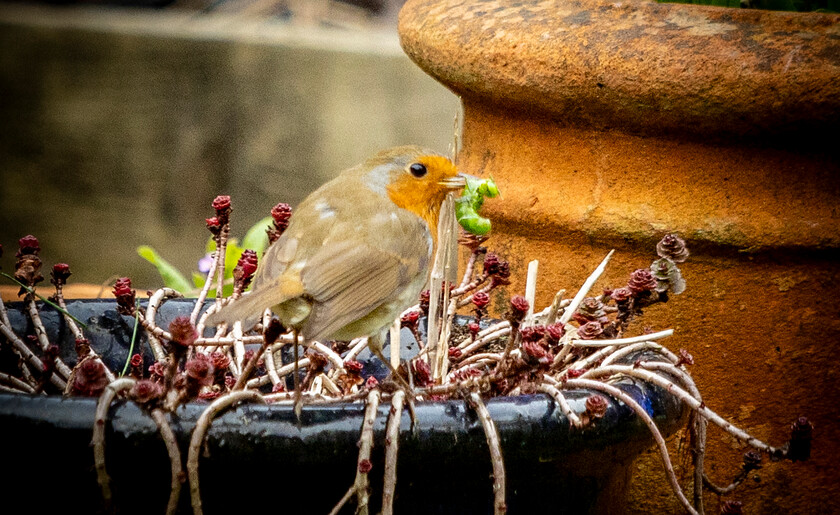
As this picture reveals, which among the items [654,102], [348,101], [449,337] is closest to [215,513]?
[449,337]

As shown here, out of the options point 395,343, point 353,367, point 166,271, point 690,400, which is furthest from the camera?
point 166,271

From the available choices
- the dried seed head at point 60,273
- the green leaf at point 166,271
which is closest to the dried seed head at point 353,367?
the dried seed head at point 60,273

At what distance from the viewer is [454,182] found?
169cm

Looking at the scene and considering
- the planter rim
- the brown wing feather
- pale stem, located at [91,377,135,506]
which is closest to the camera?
pale stem, located at [91,377,135,506]

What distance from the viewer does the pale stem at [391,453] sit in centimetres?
118

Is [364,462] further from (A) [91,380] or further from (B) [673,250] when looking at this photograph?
(B) [673,250]

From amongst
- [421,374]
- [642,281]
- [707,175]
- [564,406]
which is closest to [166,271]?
[421,374]

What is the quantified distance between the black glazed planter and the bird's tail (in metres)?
0.19

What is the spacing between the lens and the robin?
4.71 ft

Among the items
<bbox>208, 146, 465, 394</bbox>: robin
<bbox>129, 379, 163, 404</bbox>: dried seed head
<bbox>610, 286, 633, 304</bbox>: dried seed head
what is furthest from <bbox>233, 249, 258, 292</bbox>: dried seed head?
<bbox>610, 286, 633, 304</bbox>: dried seed head

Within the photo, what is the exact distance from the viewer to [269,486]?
119cm

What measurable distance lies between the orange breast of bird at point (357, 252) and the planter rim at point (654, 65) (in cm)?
34

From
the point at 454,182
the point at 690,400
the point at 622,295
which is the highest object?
the point at 454,182

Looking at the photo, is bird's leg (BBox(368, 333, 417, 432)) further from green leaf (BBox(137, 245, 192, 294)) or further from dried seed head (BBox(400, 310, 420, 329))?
green leaf (BBox(137, 245, 192, 294))
